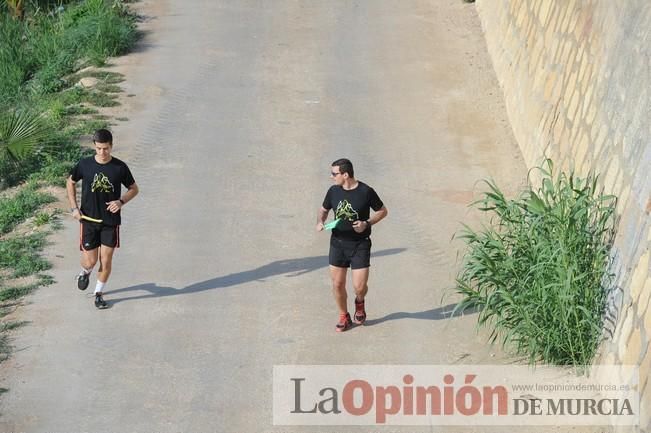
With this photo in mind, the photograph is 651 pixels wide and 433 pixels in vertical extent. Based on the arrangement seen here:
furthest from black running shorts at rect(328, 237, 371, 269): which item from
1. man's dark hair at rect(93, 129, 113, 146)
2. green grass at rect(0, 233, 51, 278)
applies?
green grass at rect(0, 233, 51, 278)

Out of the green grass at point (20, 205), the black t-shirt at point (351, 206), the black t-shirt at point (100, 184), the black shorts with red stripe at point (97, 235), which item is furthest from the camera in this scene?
the green grass at point (20, 205)

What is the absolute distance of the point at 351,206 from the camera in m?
9.96

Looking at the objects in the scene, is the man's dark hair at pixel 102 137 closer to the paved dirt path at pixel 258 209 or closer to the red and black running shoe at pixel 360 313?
Result: the paved dirt path at pixel 258 209

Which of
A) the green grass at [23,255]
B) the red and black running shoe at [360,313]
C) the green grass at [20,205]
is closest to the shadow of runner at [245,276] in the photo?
the green grass at [23,255]

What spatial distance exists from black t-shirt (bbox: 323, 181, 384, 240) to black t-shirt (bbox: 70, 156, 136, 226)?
2.08 meters

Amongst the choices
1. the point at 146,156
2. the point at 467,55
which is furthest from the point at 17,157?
the point at 467,55

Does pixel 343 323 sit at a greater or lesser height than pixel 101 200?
lesser

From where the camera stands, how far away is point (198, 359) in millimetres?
9883

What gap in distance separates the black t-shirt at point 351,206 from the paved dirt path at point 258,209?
1.00 meters

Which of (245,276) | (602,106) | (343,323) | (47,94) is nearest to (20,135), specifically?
(47,94)

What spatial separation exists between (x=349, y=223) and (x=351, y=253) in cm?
30

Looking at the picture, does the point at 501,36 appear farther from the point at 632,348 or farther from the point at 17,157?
the point at 632,348

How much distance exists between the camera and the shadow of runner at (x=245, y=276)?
11086mm

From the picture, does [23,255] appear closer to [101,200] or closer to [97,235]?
[97,235]
